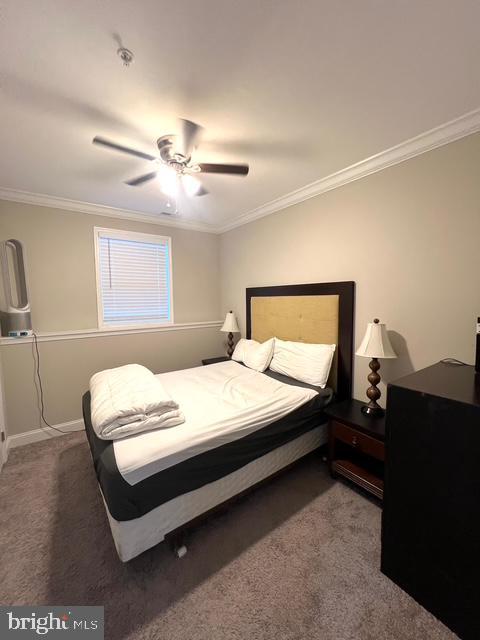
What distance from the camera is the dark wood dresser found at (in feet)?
3.36

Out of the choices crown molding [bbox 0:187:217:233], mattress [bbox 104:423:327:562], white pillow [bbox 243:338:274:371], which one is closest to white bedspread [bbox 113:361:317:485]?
white pillow [bbox 243:338:274:371]

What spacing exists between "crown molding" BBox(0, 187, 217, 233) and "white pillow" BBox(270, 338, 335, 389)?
2.21 m

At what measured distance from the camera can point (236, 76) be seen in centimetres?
127

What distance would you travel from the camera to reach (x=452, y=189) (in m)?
1.74

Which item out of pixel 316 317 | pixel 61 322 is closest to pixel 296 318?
pixel 316 317

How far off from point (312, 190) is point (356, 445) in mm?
2362

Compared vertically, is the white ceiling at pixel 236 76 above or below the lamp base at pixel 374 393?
above

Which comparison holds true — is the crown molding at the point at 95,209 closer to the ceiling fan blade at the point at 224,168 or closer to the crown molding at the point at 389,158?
the crown molding at the point at 389,158

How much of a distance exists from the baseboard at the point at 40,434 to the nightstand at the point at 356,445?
2781 mm

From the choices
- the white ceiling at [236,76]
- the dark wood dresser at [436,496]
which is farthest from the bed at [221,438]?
the white ceiling at [236,76]

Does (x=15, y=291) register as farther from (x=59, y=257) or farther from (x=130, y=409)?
Result: (x=130, y=409)

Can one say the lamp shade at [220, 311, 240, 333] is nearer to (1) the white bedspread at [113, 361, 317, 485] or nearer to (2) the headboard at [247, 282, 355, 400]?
(2) the headboard at [247, 282, 355, 400]

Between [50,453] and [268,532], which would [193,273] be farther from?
[268,532]

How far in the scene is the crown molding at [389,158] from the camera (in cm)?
162
